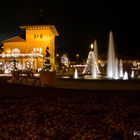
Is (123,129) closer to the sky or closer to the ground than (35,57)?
closer to the ground

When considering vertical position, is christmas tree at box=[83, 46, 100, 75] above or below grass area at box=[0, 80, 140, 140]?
above

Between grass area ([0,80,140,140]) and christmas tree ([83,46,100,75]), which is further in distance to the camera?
christmas tree ([83,46,100,75])

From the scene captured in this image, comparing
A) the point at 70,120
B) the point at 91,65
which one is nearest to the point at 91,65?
the point at 91,65

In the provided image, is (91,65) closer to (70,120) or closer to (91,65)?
(91,65)

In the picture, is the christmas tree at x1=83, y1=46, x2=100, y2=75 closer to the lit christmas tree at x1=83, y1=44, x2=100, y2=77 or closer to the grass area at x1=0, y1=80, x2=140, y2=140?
the lit christmas tree at x1=83, y1=44, x2=100, y2=77

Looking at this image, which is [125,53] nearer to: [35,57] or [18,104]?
[35,57]

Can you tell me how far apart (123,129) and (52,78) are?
1371 cm

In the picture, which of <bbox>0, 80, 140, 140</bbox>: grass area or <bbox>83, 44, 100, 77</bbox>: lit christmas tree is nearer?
<bbox>0, 80, 140, 140</bbox>: grass area

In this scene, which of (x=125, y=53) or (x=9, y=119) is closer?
(x=9, y=119)

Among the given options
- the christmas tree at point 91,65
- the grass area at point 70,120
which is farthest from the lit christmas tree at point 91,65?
the grass area at point 70,120

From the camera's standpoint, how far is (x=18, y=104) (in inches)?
430

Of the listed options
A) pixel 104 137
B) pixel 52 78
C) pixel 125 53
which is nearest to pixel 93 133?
pixel 104 137

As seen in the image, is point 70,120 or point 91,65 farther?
point 91,65

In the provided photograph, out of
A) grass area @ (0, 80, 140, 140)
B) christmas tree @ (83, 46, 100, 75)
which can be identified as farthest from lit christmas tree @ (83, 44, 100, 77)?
grass area @ (0, 80, 140, 140)
